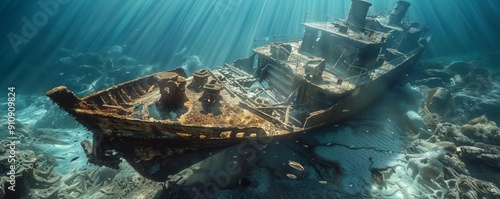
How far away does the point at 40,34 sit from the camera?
4172 cm

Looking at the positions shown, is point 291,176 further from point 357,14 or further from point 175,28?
point 175,28

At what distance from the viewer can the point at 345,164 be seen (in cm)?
1205

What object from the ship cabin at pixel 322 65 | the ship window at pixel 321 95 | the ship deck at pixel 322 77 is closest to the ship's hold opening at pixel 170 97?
the ship cabin at pixel 322 65

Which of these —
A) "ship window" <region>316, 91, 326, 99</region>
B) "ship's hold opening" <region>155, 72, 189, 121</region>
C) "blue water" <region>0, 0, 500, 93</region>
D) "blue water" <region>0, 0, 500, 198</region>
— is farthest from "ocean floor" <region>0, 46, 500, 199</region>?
"blue water" <region>0, 0, 500, 93</region>

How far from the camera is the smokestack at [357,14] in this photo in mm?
16645

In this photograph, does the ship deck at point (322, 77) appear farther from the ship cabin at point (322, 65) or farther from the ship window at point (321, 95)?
the ship window at point (321, 95)

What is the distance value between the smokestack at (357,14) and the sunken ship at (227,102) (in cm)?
6

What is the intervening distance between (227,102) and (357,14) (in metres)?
11.9

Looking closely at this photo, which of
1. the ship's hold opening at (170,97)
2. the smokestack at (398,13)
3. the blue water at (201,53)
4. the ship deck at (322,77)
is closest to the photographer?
the ship's hold opening at (170,97)

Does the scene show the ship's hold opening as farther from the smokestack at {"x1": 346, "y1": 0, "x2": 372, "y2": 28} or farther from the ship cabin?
the smokestack at {"x1": 346, "y1": 0, "x2": 372, "y2": 28}

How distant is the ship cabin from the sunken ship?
57 millimetres

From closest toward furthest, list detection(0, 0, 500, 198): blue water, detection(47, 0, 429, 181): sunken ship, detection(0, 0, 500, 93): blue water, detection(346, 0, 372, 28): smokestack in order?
detection(47, 0, 429, 181): sunken ship, detection(0, 0, 500, 198): blue water, detection(346, 0, 372, 28): smokestack, detection(0, 0, 500, 93): blue water

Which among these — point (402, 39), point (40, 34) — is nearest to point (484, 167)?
point (402, 39)

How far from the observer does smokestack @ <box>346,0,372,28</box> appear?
16.6 metres
